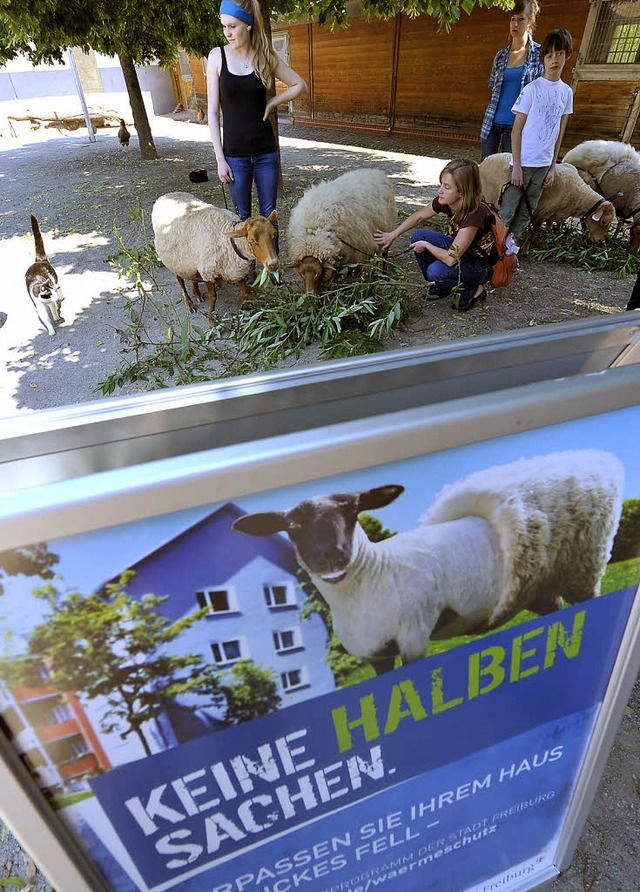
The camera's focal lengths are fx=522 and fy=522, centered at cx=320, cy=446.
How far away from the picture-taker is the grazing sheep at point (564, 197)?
5841 mm

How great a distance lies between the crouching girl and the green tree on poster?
3991mm

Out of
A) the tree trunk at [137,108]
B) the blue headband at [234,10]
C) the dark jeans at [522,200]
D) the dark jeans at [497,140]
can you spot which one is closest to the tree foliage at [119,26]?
the tree trunk at [137,108]

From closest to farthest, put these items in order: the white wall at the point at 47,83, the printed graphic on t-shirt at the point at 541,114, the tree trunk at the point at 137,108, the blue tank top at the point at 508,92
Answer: the printed graphic on t-shirt at the point at 541,114 < the blue tank top at the point at 508,92 < the tree trunk at the point at 137,108 < the white wall at the point at 47,83

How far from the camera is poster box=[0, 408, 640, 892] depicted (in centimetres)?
75

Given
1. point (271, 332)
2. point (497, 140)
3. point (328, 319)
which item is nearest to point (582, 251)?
point (497, 140)

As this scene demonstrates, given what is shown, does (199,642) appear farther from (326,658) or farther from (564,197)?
(564,197)

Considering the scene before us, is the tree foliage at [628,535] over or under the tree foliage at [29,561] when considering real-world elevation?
under

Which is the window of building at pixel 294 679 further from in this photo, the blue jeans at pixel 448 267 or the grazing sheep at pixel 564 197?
the grazing sheep at pixel 564 197

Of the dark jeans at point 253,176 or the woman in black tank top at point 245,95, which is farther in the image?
the dark jeans at point 253,176

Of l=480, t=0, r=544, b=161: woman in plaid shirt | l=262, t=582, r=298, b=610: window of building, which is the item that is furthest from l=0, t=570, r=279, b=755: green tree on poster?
l=480, t=0, r=544, b=161: woman in plaid shirt

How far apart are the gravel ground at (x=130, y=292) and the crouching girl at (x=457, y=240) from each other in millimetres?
259

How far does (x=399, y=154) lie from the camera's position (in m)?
12.9

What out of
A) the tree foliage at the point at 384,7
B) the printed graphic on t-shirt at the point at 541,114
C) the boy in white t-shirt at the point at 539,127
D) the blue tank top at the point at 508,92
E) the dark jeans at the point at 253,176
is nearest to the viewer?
the boy in white t-shirt at the point at 539,127

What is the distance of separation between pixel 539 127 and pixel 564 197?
1.27 meters
